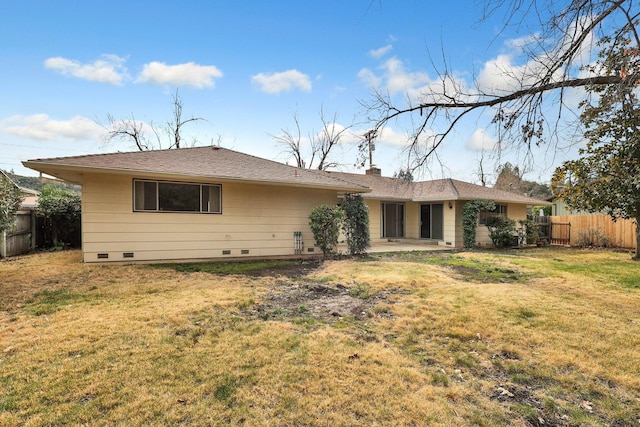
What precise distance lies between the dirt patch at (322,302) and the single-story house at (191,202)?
2.58 metres

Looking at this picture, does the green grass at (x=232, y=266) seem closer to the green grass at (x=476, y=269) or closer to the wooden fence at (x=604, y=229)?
the green grass at (x=476, y=269)

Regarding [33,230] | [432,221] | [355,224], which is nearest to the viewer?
[355,224]

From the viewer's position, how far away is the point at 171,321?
416 cm

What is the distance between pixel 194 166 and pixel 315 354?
7.68 metres

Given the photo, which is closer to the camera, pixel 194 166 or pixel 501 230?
pixel 194 166

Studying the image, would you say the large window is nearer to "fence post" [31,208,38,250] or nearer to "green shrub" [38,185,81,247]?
"green shrub" [38,185,81,247]

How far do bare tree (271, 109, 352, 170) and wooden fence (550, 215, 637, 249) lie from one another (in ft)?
52.3

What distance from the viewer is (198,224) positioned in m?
9.52

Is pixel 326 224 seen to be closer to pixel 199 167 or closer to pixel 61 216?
pixel 199 167

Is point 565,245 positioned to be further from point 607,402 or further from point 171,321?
point 171,321

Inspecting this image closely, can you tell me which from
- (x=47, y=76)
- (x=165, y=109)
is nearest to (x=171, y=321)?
(x=47, y=76)

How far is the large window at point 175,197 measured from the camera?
29.1 ft

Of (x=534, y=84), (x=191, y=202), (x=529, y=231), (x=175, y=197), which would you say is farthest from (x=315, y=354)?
(x=529, y=231)

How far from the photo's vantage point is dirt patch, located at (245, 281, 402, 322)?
15.3ft
